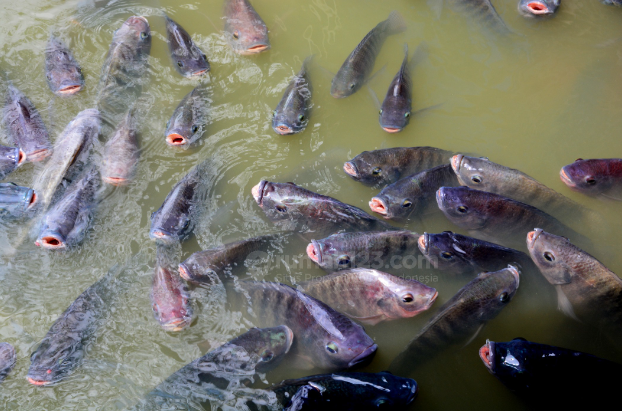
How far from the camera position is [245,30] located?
17.9ft

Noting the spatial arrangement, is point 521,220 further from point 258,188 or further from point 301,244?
point 258,188

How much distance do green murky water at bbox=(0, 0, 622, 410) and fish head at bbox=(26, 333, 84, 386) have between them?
9 cm

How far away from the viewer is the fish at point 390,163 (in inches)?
170

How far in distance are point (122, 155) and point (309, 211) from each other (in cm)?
212

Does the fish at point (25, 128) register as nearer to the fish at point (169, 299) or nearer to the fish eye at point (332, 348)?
the fish at point (169, 299)

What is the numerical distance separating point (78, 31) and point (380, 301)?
544 centimetres

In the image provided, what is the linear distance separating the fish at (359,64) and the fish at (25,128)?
3.34 metres

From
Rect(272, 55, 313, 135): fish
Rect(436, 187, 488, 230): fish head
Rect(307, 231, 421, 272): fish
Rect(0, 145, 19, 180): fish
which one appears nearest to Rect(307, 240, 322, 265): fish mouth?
Rect(307, 231, 421, 272): fish

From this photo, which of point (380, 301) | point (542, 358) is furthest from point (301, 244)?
point (542, 358)

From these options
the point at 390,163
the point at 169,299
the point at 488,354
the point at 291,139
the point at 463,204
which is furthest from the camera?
the point at 291,139

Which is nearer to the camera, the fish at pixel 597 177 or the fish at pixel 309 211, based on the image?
the fish at pixel 309 211

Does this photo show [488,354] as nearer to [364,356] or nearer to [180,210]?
[364,356]

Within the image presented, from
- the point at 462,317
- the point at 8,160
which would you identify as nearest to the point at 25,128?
the point at 8,160

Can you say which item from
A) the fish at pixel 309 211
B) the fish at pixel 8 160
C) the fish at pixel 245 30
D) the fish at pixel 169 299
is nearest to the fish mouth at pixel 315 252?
the fish at pixel 309 211
